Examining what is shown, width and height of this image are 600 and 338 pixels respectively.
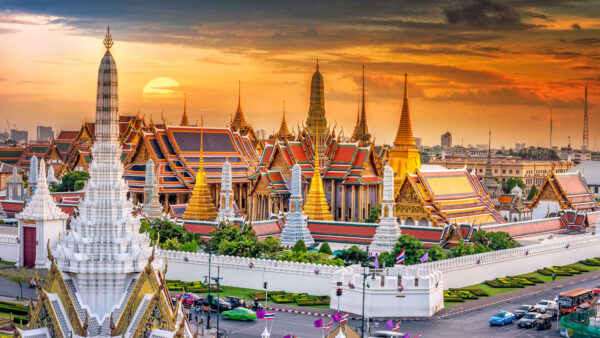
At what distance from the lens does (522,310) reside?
39188mm

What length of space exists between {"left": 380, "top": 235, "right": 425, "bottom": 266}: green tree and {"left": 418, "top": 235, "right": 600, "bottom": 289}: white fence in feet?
6.88

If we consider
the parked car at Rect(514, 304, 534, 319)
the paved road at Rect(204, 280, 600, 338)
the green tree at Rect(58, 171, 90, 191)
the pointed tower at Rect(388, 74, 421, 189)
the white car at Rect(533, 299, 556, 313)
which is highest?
the pointed tower at Rect(388, 74, 421, 189)

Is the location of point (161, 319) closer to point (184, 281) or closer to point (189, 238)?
point (184, 281)

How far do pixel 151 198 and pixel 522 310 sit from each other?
103 feet

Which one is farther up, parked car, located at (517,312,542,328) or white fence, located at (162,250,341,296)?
white fence, located at (162,250,341,296)

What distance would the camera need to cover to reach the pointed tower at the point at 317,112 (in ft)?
244

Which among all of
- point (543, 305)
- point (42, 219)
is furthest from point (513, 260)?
point (42, 219)

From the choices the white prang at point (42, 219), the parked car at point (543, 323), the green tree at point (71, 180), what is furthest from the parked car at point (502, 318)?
the green tree at point (71, 180)

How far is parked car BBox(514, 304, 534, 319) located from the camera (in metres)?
38.8

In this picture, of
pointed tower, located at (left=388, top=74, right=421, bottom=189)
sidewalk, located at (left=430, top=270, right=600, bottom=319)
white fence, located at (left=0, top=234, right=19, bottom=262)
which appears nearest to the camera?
sidewalk, located at (left=430, top=270, right=600, bottom=319)

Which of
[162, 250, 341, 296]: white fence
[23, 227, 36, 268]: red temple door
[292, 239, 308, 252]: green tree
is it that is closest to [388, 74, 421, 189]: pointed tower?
[292, 239, 308, 252]: green tree

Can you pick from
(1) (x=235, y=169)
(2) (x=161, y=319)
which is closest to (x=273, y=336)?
(2) (x=161, y=319)

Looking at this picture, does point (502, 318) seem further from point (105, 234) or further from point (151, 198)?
point (151, 198)

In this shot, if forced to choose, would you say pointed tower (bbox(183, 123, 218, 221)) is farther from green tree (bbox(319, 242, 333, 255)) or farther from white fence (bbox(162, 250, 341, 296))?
white fence (bbox(162, 250, 341, 296))
